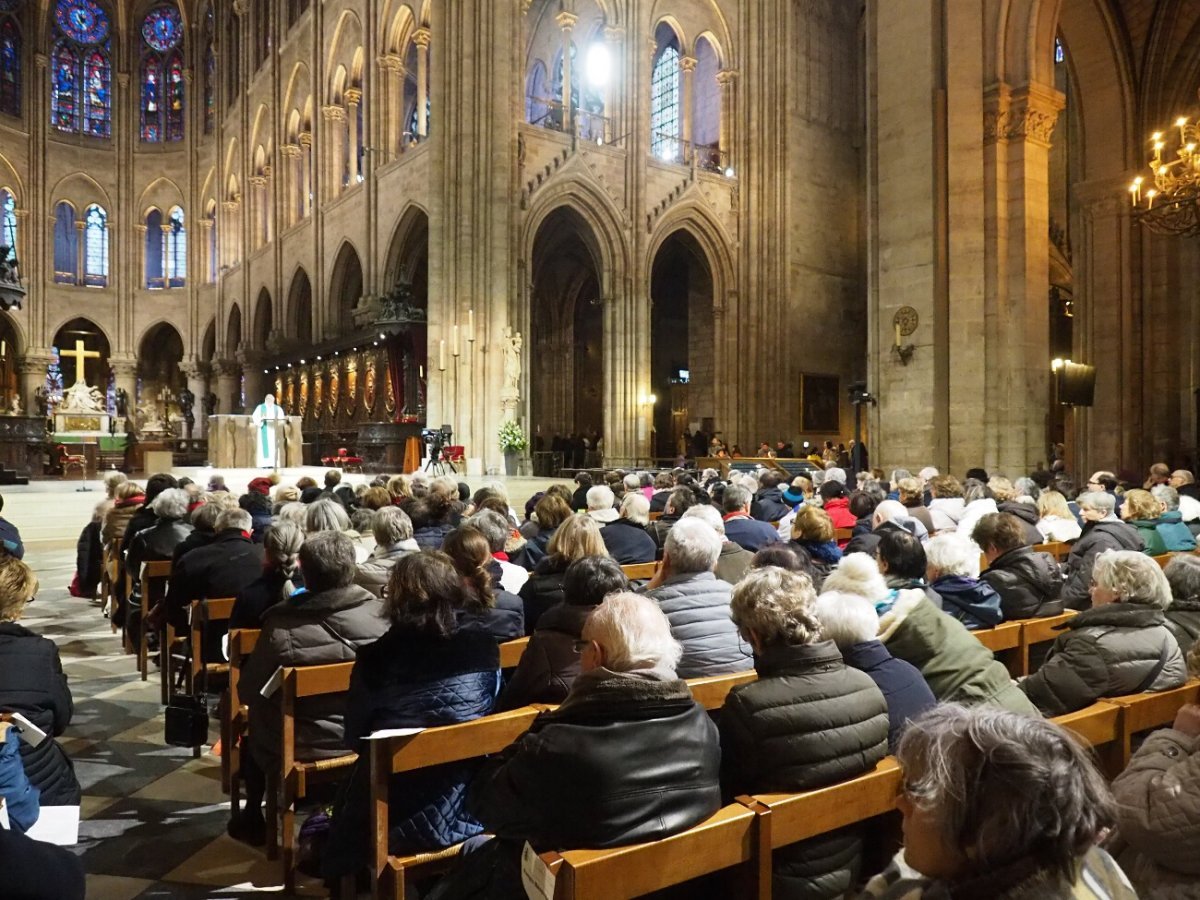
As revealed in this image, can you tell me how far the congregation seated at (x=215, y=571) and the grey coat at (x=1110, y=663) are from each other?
156 inches

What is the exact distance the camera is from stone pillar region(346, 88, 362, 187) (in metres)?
26.8

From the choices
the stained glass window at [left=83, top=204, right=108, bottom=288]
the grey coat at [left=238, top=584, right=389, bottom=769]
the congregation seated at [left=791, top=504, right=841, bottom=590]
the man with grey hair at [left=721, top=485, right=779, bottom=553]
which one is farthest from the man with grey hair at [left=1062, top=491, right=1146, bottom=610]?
the stained glass window at [left=83, top=204, right=108, bottom=288]

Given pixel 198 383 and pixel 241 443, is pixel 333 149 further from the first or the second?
pixel 198 383

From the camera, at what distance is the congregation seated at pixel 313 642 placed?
339cm

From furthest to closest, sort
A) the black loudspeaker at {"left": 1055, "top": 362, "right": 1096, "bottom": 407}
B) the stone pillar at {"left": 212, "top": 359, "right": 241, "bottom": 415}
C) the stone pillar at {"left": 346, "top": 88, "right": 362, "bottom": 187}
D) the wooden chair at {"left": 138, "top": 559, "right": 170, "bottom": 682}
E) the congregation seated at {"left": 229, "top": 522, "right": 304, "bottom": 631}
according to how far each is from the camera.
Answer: the stone pillar at {"left": 212, "top": 359, "right": 241, "bottom": 415}, the stone pillar at {"left": 346, "top": 88, "right": 362, "bottom": 187}, the black loudspeaker at {"left": 1055, "top": 362, "right": 1096, "bottom": 407}, the wooden chair at {"left": 138, "top": 559, "right": 170, "bottom": 682}, the congregation seated at {"left": 229, "top": 522, "right": 304, "bottom": 631}

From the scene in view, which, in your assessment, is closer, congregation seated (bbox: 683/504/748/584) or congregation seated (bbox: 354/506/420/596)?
congregation seated (bbox: 354/506/420/596)

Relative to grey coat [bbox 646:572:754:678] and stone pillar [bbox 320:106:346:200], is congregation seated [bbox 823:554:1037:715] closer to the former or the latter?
grey coat [bbox 646:572:754:678]

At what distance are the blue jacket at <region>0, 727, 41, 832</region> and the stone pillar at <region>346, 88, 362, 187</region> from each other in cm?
2667

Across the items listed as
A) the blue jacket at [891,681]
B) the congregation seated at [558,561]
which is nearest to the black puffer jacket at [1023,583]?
the blue jacket at [891,681]

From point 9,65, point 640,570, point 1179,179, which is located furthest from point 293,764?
point 9,65

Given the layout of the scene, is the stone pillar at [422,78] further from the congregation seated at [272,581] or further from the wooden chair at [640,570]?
the congregation seated at [272,581]

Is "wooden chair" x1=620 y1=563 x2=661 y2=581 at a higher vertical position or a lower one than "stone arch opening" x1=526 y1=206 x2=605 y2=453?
lower

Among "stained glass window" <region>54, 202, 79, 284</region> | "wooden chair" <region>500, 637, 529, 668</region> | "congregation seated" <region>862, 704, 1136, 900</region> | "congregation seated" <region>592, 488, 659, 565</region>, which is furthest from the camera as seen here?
"stained glass window" <region>54, 202, 79, 284</region>

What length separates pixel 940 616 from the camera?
308 cm
